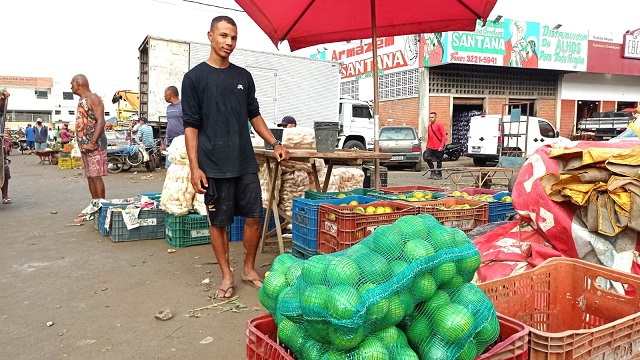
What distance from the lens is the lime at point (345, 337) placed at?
53.7 inches

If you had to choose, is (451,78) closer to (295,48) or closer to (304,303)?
(295,48)

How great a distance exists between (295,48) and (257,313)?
3.44 m

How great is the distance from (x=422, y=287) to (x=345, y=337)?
1.08 ft

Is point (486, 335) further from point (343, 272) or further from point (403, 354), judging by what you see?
point (343, 272)

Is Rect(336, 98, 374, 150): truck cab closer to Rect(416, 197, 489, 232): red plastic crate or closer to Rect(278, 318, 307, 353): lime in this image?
Rect(416, 197, 489, 232): red plastic crate

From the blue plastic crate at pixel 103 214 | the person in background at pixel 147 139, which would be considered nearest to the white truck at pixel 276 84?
the person in background at pixel 147 139

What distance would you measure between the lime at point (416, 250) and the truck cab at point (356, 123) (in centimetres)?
1471

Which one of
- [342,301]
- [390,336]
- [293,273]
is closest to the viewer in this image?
[342,301]

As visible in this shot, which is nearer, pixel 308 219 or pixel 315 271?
pixel 315 271

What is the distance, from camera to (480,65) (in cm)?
2048

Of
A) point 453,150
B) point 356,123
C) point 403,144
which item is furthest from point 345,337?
point 453,150

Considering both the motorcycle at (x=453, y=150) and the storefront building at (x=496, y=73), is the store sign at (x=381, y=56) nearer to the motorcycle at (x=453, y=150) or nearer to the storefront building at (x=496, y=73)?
the storefront building at (x=496, y=73)

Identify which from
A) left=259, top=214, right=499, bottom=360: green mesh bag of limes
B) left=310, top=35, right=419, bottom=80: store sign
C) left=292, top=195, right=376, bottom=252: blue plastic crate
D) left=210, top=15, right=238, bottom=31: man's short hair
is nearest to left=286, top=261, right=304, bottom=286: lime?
left=259, top=214, right=499, bottom=360: green mesh bag of limes

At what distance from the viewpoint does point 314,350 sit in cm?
147
